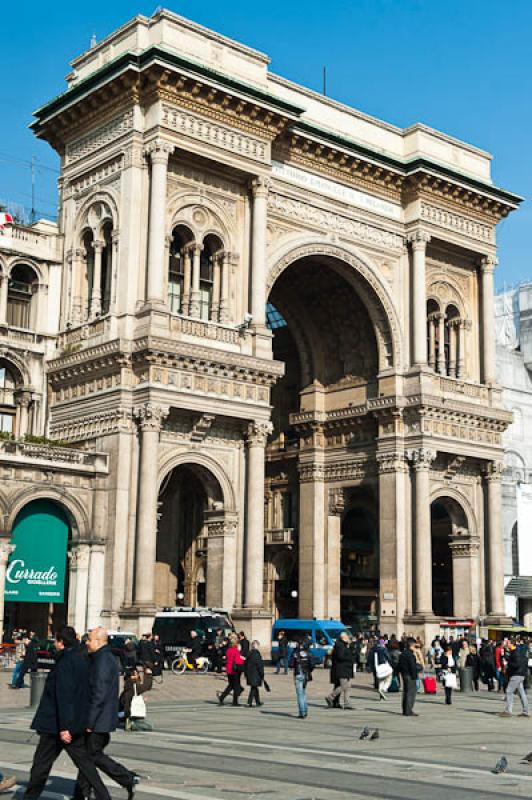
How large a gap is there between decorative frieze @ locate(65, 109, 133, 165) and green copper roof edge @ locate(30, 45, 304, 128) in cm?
155

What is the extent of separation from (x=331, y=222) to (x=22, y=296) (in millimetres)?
14525

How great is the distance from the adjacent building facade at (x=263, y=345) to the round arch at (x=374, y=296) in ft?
0.42

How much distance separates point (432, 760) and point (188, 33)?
113ft

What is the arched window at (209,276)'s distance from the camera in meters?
44.5

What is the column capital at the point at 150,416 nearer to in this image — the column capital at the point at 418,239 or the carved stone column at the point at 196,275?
the carved stone column at the point at 196,275

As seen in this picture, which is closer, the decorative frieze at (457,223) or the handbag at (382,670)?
the handbag at (382,670)

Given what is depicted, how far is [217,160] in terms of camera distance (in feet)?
143

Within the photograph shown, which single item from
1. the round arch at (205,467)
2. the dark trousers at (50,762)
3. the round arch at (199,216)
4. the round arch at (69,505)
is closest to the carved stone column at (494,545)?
the round arch at (205,467)

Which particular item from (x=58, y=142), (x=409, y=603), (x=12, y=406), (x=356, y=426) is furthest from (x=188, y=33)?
(x=409, y=603)

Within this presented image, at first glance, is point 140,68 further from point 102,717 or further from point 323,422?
point 102,717

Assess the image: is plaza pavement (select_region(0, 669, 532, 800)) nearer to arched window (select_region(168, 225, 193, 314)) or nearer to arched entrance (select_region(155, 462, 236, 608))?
arched entrance (select_region(155, 462, 236, 608))

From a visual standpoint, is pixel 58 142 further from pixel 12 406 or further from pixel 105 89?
pixel 12 406

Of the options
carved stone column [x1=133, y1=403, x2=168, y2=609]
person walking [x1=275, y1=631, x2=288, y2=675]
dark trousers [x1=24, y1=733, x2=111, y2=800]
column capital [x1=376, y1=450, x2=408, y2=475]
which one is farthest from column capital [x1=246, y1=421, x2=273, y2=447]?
dark trousers [x1=24, y1=733, x2=111, y2=800]

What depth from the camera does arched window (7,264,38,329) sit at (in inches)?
1773
